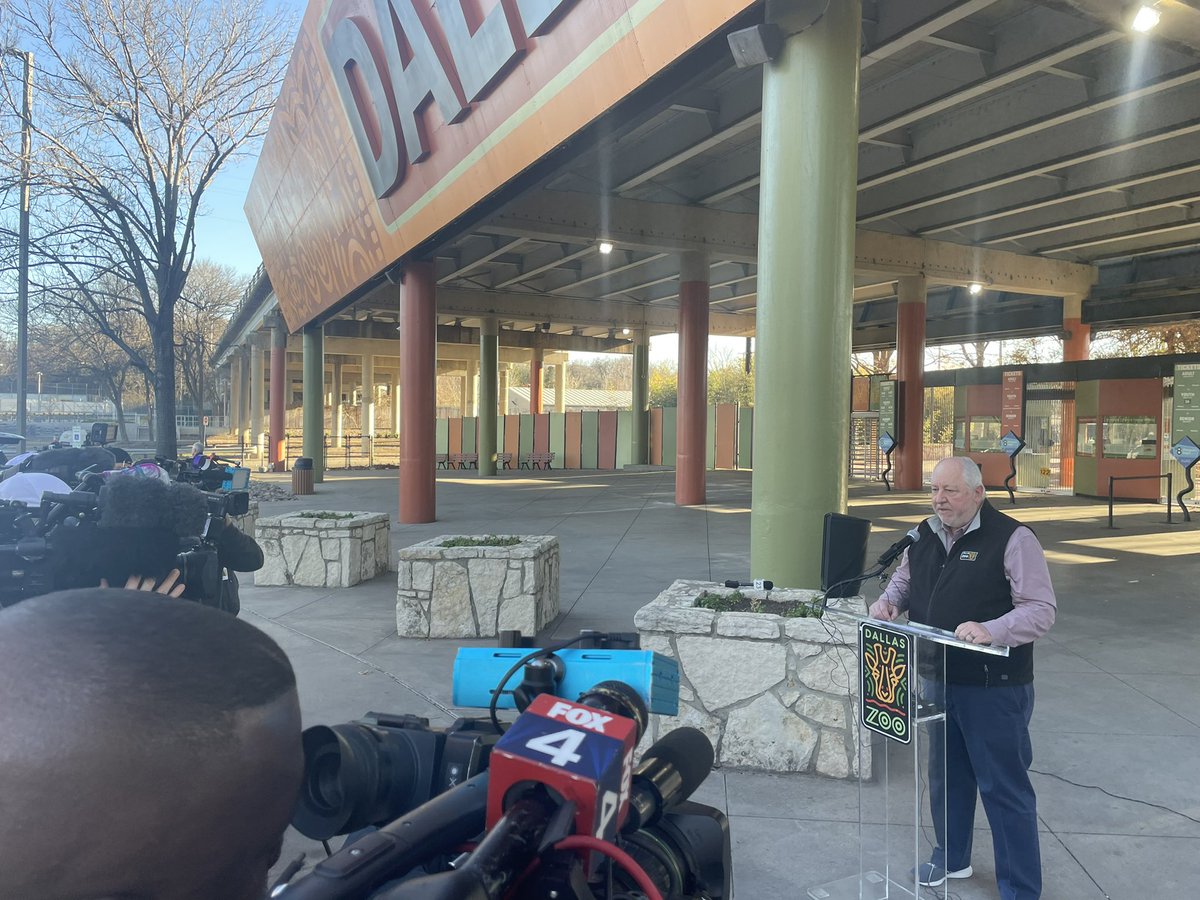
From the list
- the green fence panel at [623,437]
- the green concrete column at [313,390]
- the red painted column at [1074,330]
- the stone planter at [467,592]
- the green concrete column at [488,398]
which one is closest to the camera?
the stone planter at [467,592]

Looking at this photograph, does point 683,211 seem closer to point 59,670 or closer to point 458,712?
point 458,712

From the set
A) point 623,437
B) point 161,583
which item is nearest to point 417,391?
point 161,583

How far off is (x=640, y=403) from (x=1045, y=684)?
26628 millimetres

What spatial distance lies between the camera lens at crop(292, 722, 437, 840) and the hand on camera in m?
2.73

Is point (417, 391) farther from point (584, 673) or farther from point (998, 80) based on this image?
point (584, 673)

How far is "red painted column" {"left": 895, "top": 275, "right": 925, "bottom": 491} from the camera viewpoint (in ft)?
70.1

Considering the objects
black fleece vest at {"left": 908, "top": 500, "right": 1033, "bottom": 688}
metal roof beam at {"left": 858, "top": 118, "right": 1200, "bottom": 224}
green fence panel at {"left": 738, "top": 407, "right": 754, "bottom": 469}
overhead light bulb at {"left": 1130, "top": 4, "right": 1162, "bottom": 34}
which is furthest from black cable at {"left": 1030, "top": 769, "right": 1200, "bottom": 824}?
green fence panel at {"left": 738, "top": 407, "right": 754, "bottom": 469}

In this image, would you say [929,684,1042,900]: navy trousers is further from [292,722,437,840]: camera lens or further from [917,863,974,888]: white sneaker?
[292,722,437,840]: camera lens

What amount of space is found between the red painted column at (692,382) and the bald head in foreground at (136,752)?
55.6ft

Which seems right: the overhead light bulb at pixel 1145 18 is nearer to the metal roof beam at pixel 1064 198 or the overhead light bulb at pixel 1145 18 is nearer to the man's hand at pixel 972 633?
the metal roof beam at pixel 1064 198

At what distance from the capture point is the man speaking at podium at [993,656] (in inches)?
118

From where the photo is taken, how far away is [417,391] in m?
14.6

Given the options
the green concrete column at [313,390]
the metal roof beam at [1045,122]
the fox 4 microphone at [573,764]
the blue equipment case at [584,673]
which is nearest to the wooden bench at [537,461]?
the green concrete column at [313,390]

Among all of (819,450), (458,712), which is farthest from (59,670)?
(819,450)
